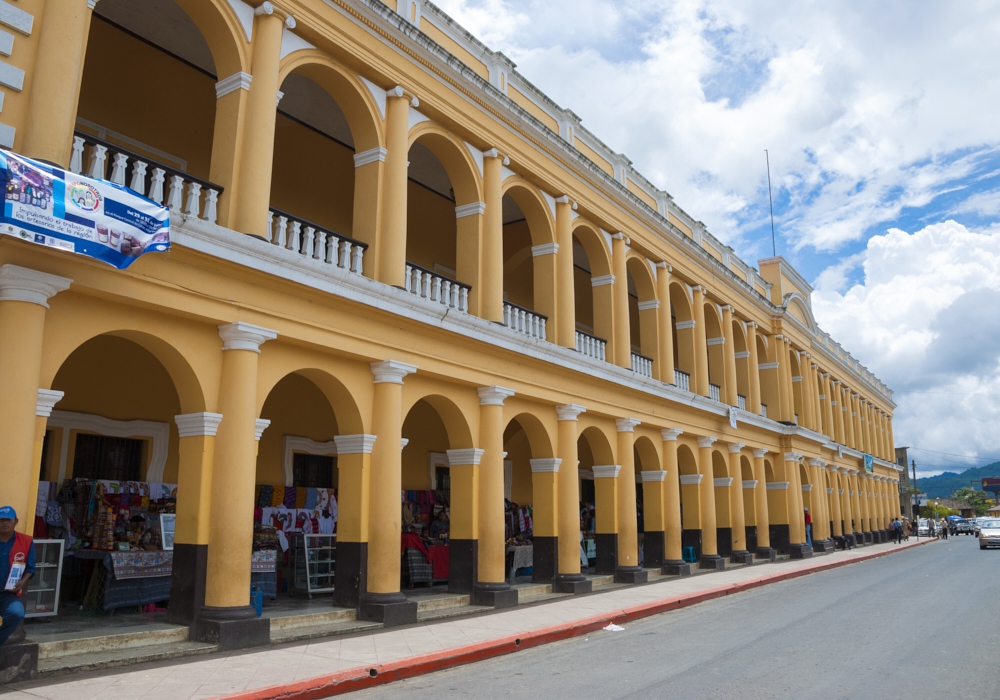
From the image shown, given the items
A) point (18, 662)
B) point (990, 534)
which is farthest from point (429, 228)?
point (990, 534)

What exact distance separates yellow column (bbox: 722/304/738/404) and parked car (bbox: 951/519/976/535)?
50.8 meters

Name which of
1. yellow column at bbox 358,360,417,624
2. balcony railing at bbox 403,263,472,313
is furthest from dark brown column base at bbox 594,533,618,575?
yellow column at bbox 358,360,417,624

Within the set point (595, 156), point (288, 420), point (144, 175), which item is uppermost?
point (595, 156)

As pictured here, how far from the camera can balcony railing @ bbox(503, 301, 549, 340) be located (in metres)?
13.8

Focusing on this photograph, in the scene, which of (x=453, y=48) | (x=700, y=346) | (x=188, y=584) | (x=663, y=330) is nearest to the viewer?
(x=188, y=584)

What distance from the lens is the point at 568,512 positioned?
1445cm

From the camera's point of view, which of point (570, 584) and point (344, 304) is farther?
point (570, 584)

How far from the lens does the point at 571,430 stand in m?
14.8

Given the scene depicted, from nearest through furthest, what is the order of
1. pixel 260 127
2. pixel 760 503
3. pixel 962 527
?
1. pixel 260 127
2. pixel 760 503
3. pixel 962 527

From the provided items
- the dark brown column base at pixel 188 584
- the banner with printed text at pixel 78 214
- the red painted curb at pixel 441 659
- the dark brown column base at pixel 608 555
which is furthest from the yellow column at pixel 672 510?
the banner with printed text at pixel 78 214

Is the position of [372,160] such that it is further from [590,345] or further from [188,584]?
[590,345]

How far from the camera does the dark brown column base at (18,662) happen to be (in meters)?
6.39

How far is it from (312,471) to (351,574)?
11.1 ft

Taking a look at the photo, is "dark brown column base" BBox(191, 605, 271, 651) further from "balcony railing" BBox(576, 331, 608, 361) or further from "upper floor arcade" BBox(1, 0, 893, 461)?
"balcony railing" BBox(576, 331, 608, 361)
